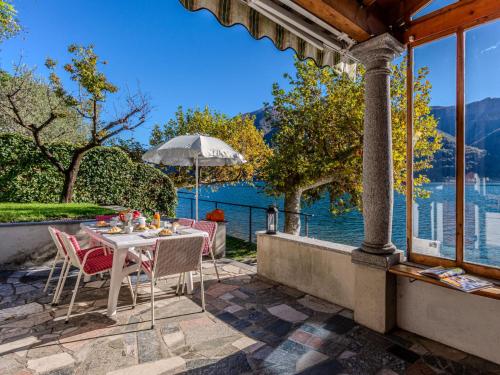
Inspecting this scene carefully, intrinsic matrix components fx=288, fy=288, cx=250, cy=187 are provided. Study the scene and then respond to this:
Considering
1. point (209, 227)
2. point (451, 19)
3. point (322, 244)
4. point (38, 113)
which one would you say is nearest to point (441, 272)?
point (322, 244)

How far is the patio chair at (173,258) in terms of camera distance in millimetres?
2771

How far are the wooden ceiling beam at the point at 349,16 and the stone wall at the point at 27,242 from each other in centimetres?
487

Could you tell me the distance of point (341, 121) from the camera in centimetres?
739

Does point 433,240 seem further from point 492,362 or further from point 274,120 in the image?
point 274,120

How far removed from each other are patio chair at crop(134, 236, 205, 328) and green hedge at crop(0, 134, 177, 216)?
211 inches

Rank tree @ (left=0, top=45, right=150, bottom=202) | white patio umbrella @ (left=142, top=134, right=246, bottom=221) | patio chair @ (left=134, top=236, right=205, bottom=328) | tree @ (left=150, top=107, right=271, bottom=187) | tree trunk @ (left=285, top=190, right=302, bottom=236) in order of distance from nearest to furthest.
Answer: patio chair @ (left=134, top=236, right=205, bottom=328)
white patio umbrella @ (left=142, top=134, right=246, bottom=221)
tree @ (left=0, top=45, right=150, bottom=202)
tree trunk @ (left=285, top=190, right=302, bottom=236)
tree @ (left=150, top=107, right=271, bottom=187)

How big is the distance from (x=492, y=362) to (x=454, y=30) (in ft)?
8.69

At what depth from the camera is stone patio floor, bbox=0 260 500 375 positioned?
208 cm

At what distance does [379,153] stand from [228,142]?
9.21 metres

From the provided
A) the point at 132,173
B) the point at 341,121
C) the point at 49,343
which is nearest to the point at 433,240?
the point at 49,343

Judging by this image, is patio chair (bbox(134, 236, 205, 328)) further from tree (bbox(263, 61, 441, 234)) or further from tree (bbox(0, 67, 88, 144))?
tree (bbox(0, 67, 88, 144))

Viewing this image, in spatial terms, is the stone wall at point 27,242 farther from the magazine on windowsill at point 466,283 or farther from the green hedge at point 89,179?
the magazine on windowsill at point 466,283

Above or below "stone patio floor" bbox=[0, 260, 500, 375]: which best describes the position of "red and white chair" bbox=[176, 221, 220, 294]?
above

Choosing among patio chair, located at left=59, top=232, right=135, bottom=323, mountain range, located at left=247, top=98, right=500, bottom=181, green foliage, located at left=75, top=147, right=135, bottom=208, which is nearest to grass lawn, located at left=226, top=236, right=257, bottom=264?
green foliage, located at left=75, top=147, right=135, bottom=208
